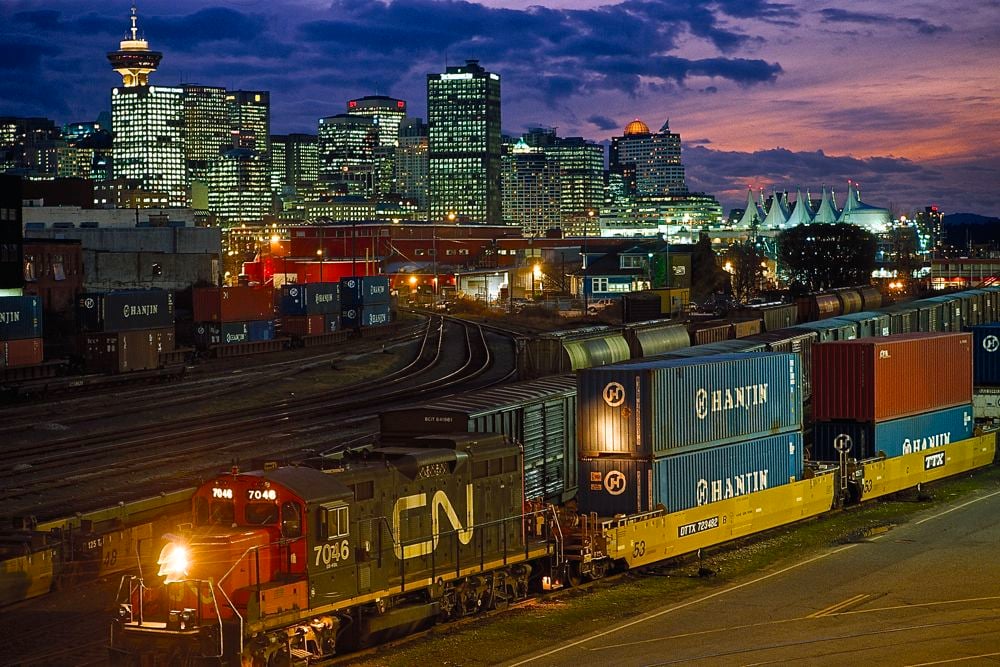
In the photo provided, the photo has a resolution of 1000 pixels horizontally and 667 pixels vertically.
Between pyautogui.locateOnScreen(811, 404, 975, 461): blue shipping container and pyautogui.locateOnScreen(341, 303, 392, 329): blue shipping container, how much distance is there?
59052mm

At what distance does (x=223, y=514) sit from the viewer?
19031 millimetres

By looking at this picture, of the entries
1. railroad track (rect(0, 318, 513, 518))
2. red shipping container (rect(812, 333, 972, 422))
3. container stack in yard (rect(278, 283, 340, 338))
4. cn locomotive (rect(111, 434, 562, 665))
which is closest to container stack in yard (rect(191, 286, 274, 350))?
container stack in yard (rect(278, 283, 340, 338))

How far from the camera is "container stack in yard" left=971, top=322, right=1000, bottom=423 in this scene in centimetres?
4728

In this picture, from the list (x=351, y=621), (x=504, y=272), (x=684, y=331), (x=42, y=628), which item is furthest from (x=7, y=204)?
(x=504, y=272)

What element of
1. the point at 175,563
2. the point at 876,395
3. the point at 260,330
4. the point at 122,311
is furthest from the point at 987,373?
the point at 260,330

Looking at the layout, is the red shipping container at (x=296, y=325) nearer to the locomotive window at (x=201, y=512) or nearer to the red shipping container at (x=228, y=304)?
the red shipping container at (x=228, y=304)

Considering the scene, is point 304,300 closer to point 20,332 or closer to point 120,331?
point 120,331

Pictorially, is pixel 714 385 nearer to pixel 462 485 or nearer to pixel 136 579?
pixel 462 485

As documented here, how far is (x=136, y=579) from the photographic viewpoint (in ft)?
59.4

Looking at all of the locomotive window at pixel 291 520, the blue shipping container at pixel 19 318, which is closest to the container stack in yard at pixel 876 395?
the locomotive window at pixel 291 520

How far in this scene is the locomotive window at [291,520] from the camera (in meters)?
18.7

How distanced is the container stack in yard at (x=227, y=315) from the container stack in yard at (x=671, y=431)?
173 ft

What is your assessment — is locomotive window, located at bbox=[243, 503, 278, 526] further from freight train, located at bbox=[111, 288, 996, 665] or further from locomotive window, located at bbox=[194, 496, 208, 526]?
locomotive window, located at bbox=[194, 496, 208, 526]

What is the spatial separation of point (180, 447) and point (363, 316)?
1923 inches
